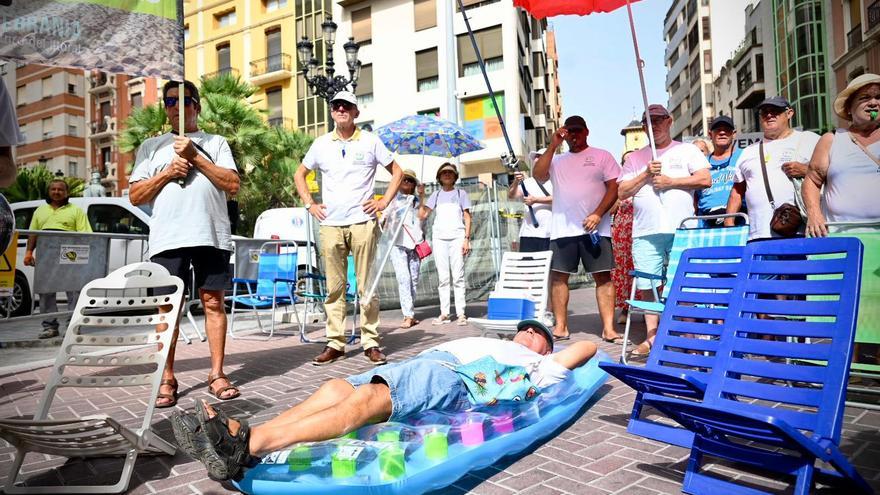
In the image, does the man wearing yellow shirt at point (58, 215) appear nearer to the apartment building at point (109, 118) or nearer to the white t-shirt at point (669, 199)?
the white t-shirt at point (669, 199)

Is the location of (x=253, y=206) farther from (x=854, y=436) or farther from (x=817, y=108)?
(x=817, y=108)

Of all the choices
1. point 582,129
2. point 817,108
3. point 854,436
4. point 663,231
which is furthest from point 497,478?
point 817,108

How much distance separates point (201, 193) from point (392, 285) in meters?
7.07

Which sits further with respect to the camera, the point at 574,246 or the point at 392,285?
the point at 392,285

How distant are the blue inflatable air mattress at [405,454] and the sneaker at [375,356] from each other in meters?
2.65

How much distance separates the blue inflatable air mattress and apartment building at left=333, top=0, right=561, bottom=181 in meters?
24.9

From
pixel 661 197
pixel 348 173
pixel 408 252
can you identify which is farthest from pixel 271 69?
pixel 661 197

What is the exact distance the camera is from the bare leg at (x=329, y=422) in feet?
8.09

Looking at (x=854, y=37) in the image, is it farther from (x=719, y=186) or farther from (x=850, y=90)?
(x=850, y=90)

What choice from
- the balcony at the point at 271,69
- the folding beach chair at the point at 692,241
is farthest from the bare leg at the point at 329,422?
the balcony at the point at 271,69

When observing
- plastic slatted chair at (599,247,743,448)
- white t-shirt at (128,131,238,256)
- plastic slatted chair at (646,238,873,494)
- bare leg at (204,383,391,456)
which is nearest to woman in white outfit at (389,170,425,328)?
white t-shirt at (128,131,238,256)

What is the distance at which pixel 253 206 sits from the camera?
2758 cm

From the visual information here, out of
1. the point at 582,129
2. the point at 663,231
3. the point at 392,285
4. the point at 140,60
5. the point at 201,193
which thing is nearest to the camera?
the point at 140,60

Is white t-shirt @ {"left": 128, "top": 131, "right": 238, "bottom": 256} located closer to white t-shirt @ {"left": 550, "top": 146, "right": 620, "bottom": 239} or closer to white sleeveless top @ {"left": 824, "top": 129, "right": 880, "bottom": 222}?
white t-shirt @ {"left": 550, "top": 146, "right": 620, "bottom": 239}
